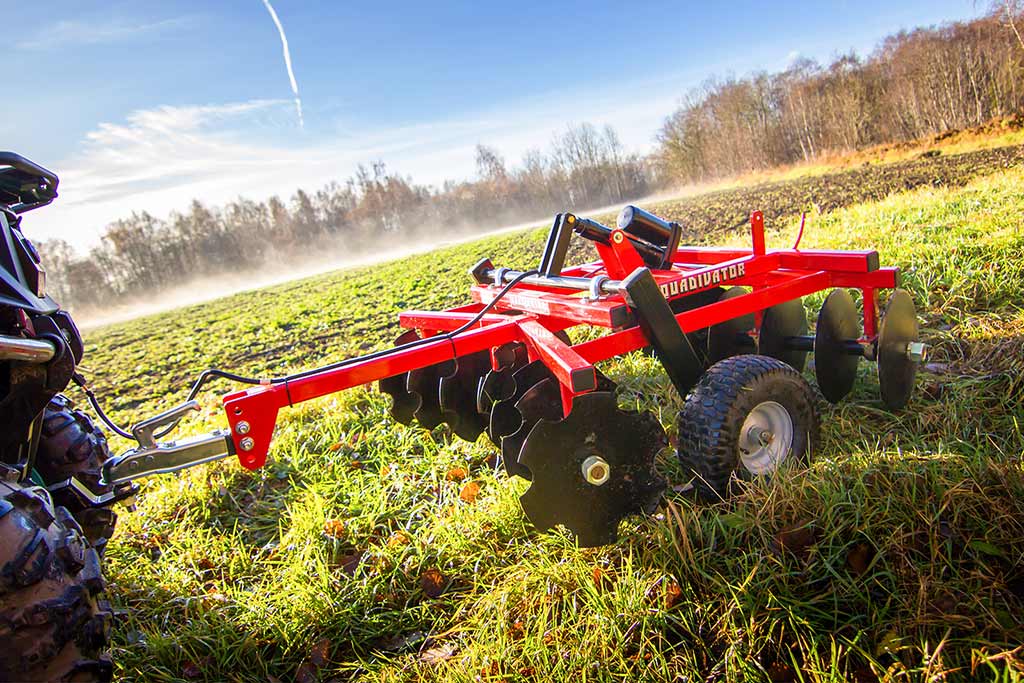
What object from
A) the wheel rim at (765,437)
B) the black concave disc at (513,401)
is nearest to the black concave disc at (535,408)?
the black concave disc at (513,401)

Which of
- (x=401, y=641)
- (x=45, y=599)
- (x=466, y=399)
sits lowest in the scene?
(x=401, y=641)

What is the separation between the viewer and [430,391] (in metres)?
3.67

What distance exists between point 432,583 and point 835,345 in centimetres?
258

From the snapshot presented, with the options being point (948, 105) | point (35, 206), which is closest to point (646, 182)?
point (948, 105)

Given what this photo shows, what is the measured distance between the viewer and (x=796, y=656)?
6.44 ft

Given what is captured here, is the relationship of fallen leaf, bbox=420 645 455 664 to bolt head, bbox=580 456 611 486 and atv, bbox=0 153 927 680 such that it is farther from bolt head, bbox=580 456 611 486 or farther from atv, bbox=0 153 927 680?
bolt head, bbox=580 456 611 486

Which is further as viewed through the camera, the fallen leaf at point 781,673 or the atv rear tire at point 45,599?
the fallen leaf at point 781,673

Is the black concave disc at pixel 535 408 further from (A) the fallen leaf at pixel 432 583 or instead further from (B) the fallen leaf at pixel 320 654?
(B) the fallen leaf at pixel 320 654

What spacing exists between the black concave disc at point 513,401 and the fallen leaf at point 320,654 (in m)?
1.16

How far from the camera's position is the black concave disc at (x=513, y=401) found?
3111mm

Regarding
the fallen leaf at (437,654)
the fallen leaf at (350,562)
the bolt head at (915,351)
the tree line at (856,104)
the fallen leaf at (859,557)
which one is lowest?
the fallen leaf at (437,654)

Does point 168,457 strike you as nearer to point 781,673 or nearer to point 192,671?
point 192,671

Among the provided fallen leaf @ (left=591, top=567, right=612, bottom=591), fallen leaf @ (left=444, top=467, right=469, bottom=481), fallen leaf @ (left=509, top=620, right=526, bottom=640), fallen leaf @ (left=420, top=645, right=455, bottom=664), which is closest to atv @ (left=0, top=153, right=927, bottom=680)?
fallen leaf @ (left=591, top=567, right=612, bottom=591)

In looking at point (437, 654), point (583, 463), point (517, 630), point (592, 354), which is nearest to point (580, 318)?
point (592, 354)
